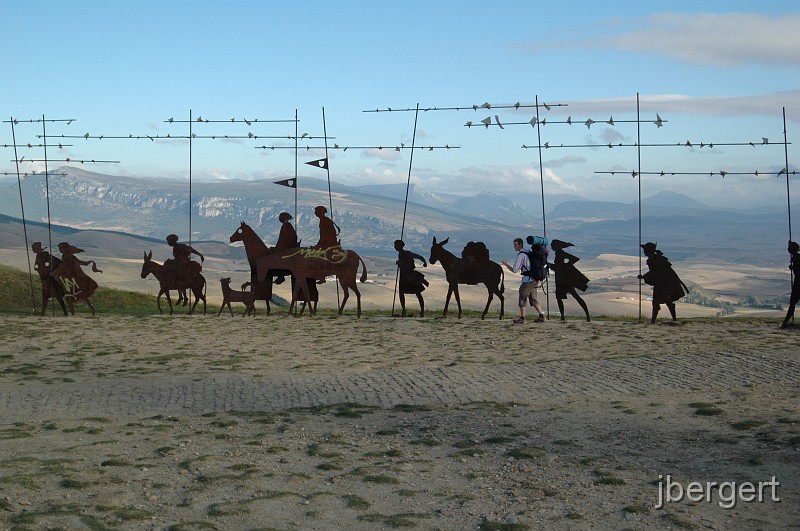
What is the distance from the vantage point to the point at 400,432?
1196 centimetres

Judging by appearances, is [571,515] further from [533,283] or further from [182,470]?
[533,283]

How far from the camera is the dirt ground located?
348 inches

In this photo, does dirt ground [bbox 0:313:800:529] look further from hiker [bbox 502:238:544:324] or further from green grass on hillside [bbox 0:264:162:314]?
green grass on hillside [bbox 0:264:162:314]

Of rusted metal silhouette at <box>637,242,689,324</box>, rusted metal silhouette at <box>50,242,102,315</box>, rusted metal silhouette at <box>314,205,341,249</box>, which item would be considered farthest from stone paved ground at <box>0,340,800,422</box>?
rusted metal silhouette at <box>50,242,102,315</box>

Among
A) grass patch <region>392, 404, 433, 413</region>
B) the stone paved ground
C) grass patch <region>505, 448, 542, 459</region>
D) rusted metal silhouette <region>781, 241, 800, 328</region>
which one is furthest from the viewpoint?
rusted metal silhouette <region>781, 241, 800, 328</region>

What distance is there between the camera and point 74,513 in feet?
28.4

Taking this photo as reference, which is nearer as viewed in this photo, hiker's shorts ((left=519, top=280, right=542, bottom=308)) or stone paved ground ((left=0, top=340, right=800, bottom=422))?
stone paved ground ((left=0, top=340, right=800, bottom=422))

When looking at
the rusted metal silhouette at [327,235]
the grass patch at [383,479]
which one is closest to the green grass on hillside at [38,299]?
the rusted metal silhouette at [327,235]

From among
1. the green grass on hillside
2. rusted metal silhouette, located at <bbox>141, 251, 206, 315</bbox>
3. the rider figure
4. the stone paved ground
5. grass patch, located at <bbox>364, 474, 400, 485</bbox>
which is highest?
the rider figure

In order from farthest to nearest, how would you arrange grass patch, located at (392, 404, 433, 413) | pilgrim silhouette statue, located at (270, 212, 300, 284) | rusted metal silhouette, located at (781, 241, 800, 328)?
pilgrim silhouette statue, located at (270, 212, 300, 284) < rusted metal silhouette, located at (781, 241, 800, 328) < grass patch, located at (392, 404, 433, 413)

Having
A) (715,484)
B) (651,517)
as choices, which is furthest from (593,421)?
(651,517)

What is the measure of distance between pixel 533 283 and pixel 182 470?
13777 mm

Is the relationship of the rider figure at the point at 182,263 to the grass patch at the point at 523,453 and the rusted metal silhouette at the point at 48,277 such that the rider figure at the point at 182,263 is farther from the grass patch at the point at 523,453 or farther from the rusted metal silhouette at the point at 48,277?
the grass patch at the point at 523,453

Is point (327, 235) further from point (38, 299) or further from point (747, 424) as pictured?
point (747, 424)
